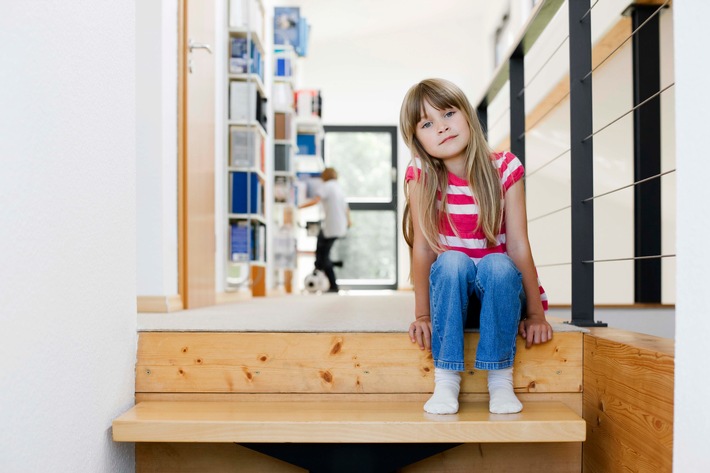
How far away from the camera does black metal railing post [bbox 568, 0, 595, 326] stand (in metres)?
1.50

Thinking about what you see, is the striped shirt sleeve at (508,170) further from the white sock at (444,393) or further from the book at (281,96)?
the book at (281,96)

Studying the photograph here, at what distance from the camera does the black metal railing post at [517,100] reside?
2.04 metres

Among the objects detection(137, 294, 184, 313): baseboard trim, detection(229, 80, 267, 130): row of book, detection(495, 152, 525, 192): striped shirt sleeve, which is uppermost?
detection(229, 80, 267, 130): row of book

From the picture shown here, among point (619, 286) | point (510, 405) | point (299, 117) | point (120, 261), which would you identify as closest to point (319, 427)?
point (510, 405)

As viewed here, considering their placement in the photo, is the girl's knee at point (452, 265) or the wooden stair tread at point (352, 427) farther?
the girl's knee at point (452, 265)

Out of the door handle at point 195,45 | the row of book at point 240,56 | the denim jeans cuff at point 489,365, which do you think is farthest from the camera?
the row of book at point 240,56

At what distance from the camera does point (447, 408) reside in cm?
127

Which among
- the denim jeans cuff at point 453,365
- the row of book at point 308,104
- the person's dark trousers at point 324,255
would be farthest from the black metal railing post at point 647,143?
A: the person's dark trousers at point 324,255

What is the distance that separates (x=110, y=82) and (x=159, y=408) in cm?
60

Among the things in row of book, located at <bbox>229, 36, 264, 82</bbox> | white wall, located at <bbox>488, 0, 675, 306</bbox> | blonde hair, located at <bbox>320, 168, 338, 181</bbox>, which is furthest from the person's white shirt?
row of book, located at <bbox>229, 36, 264, 82</bbox>

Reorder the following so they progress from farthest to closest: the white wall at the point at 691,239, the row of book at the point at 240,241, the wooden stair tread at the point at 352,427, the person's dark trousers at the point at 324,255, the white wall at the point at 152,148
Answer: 1. the person's dark trousers at the point at 324,255
2. the row of book at the point at 240,241
3. the white wall at the point at 152,148
4. the wooden stair tread at the point at 352,427
5. the white wall at the point at 691,239

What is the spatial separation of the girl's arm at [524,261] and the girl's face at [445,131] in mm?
140

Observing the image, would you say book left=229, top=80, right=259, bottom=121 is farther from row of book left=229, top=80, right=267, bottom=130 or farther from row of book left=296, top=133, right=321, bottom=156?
row of book left=296, top=133, right=321, bottom=156

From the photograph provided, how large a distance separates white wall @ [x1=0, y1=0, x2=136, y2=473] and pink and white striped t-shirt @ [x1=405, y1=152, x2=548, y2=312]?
0.63 metres
